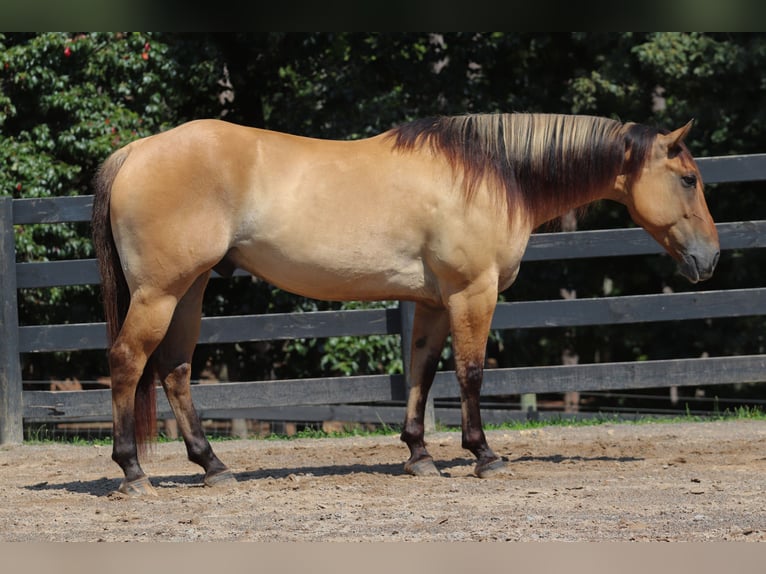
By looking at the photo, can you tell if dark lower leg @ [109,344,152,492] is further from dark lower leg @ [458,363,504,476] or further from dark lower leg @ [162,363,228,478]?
dark lower leg @ [458,363,504,476]

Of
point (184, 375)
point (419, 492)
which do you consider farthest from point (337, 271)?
point (419, 492)

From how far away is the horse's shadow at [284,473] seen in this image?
4637 mm

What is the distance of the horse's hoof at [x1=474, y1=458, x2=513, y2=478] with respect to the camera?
15.2ft

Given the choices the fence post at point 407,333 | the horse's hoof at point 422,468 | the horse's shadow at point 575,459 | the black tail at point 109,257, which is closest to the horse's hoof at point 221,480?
the black tail at point 109,257

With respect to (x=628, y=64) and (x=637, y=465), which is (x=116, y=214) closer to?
(x=637, y=465)

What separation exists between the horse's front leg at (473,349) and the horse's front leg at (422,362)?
248 mm

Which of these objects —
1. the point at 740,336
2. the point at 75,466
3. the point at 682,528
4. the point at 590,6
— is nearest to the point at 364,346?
the point at 75,466

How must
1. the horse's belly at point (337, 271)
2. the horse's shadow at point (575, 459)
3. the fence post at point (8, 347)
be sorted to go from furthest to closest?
the fence post at point (8, 347) → the horse's shadow at point (575, 459) → the horse's belly at point (337, 271)

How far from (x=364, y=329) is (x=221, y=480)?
1963 millimetres

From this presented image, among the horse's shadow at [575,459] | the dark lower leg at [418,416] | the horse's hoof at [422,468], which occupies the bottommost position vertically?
the horse's shadow at [575,459]

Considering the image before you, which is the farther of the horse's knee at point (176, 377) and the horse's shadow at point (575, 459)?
the horse's shadow at point (575, 459)

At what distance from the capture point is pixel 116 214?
4.29 meters

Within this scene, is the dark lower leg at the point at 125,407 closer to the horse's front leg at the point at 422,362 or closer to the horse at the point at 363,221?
the horse at the point at 363,221

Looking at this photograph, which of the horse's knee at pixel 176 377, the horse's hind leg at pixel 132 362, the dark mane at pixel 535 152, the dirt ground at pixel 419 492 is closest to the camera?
the dirt ground at pixel 419 492
